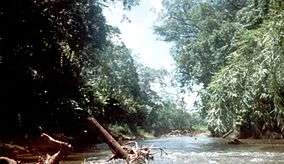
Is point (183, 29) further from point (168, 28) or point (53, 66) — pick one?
point (53, 66)

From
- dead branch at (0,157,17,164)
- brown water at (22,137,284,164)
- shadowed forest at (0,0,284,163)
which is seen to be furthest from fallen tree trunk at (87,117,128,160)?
dead branch at (0,157,17,164)

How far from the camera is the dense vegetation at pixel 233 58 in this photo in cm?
1283

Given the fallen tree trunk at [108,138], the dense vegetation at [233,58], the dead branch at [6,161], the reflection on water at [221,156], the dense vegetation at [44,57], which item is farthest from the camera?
the dense vegetation at [44,57]

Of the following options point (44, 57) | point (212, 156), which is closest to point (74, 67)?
point (44, 57)

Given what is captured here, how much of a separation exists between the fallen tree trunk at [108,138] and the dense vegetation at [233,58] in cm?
321

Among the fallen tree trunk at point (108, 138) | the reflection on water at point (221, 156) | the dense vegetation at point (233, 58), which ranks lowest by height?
the reflection on water at point (221, 156)

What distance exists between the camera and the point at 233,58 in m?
14.5

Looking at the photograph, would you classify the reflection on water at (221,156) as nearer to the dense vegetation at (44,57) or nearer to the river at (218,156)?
the river at (218,156)

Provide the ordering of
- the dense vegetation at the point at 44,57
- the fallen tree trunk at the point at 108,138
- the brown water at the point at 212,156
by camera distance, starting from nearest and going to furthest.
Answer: the fallen tree trunk at the point at 108,138
the brown water at the point at 212,156
the dense vegetation at the point at 44,57

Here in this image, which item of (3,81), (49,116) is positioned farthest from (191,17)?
(3,81)

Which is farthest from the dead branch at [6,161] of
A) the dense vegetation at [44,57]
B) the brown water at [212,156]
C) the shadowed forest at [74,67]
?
the dense vegetation at [44,57]

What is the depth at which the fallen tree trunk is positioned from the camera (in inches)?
473

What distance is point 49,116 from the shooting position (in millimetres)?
20828

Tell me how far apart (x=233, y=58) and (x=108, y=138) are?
4965 millimetres
